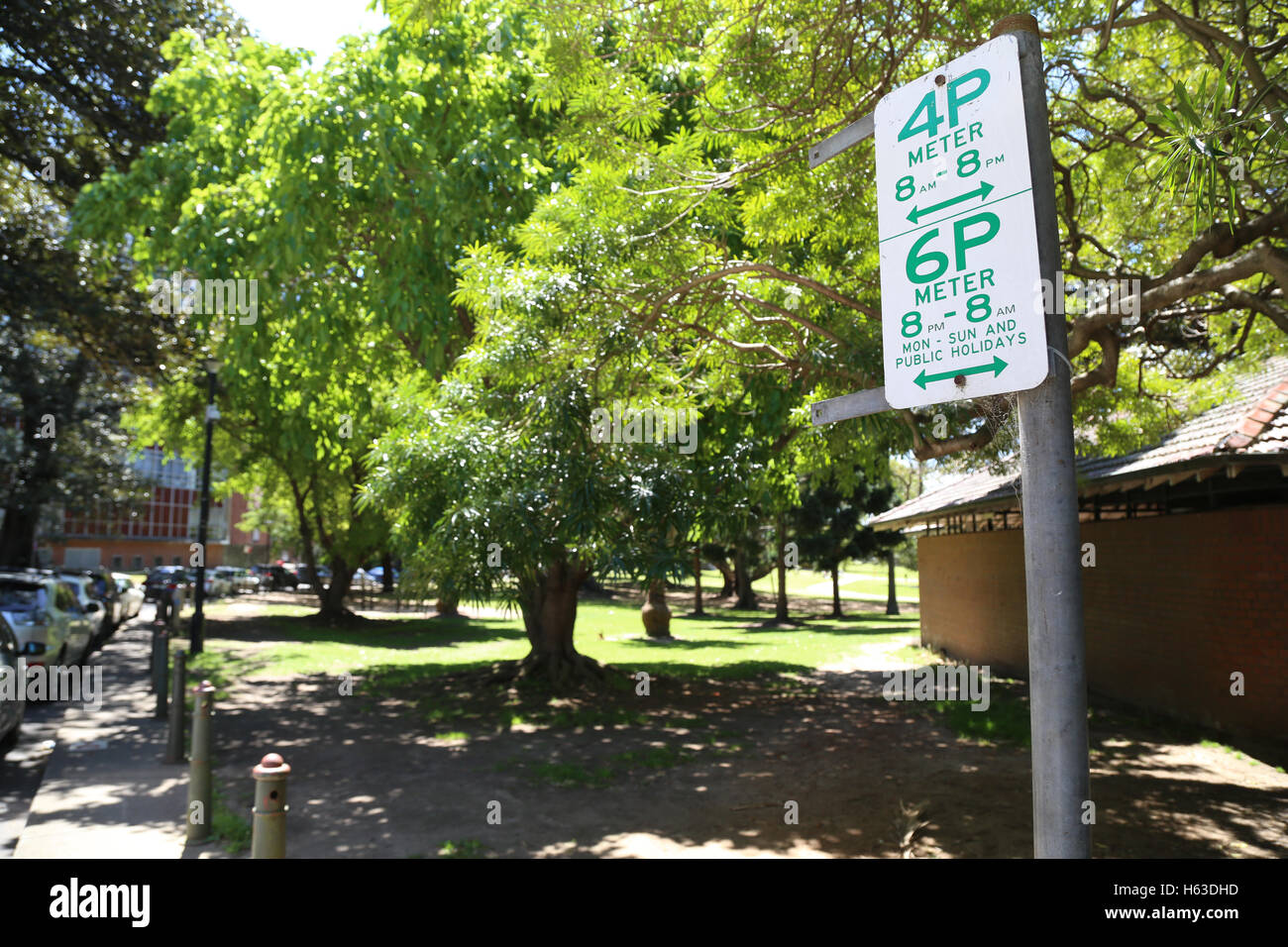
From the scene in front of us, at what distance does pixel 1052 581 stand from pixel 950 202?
3.29 ft

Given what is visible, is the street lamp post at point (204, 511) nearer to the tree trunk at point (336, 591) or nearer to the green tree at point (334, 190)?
the green tree at point (334, 190)

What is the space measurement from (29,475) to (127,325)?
1281cm

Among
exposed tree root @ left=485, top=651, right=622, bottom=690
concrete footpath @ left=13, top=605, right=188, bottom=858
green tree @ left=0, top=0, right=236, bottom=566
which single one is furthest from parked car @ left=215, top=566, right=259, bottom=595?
concrete footpath @ left=13, top=605, right=188, bottom=858

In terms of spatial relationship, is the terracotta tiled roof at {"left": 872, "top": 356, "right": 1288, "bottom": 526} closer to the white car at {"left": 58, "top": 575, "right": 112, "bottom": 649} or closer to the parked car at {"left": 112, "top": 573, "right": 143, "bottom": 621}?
the white car at {"left": 58, "top": 575, "right": 112, "bottom": 649}

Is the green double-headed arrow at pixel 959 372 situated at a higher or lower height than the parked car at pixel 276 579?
higher

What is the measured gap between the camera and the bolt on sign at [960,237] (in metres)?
2.12

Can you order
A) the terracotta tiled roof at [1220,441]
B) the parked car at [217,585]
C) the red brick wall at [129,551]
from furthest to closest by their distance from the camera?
the red brick wall at [129,551] → the parked car at [217,585] → the terracotta tiled roof at [1220,441]

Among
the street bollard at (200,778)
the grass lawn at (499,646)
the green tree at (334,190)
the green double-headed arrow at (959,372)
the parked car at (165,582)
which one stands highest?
the green tree at (334,190)

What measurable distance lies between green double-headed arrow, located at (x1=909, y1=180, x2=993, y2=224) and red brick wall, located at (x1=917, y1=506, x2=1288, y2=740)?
8.43 m

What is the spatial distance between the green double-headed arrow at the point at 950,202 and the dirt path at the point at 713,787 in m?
5.04

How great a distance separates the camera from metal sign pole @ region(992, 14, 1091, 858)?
2064 millimetres

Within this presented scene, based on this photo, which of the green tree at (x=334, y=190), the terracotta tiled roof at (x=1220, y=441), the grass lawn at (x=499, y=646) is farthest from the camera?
the grass lawn at (x=499, y=646)

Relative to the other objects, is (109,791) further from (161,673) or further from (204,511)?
(204,511)

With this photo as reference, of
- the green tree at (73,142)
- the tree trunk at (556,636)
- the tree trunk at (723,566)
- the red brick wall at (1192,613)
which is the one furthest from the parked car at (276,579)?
the red brick wall at (1192,613)
